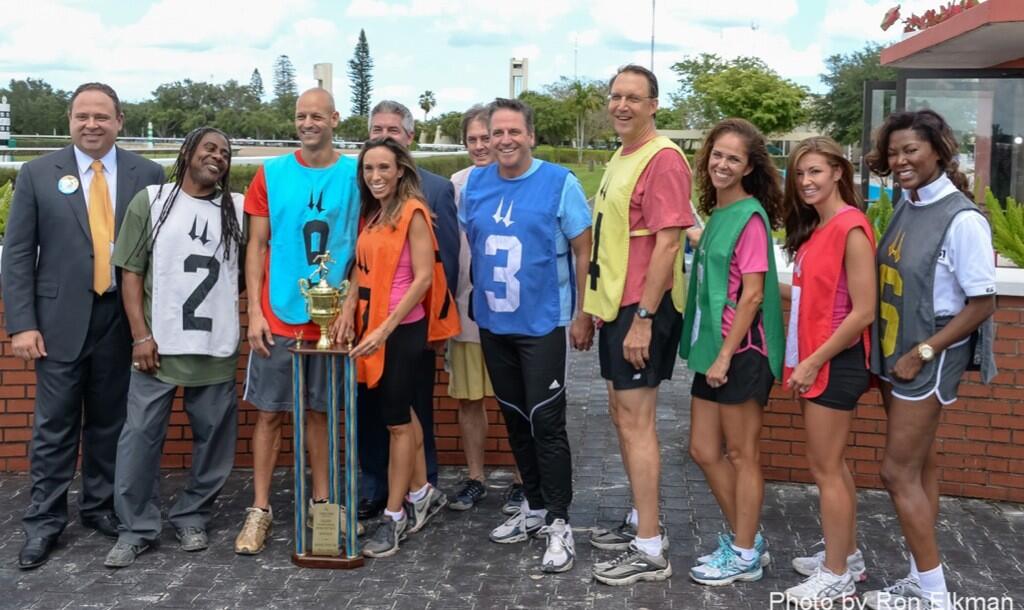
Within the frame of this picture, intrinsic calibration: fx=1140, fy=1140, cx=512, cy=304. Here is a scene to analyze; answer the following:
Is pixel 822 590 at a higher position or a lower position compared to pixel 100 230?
lower

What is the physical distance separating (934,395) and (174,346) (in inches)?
131

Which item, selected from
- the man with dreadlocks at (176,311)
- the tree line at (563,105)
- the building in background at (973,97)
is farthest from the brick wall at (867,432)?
the tree line at (563,105)

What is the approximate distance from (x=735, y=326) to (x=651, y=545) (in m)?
1.09

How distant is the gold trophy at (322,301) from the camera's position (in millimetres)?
4984

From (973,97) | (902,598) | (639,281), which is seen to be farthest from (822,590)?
(973,97)

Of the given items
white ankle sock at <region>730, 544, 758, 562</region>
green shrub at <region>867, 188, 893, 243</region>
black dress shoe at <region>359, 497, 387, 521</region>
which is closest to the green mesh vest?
white ankle sock at <region>730, 544, 758, 562</region>

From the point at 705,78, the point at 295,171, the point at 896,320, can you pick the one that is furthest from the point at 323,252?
the point at 705,78

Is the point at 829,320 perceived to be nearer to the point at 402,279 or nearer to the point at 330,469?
the point at 402,279

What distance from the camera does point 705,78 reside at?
50781mm

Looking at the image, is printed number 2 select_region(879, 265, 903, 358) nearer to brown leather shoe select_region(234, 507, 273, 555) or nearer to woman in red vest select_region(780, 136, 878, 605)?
woman in red vest select_region(780, 136, 878, 605)

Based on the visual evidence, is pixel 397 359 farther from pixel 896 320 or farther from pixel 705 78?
pixel 705 78

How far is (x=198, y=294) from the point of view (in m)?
5.30

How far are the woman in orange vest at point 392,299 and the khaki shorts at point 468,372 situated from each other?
612 mm

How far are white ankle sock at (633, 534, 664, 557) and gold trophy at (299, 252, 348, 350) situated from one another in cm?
164
